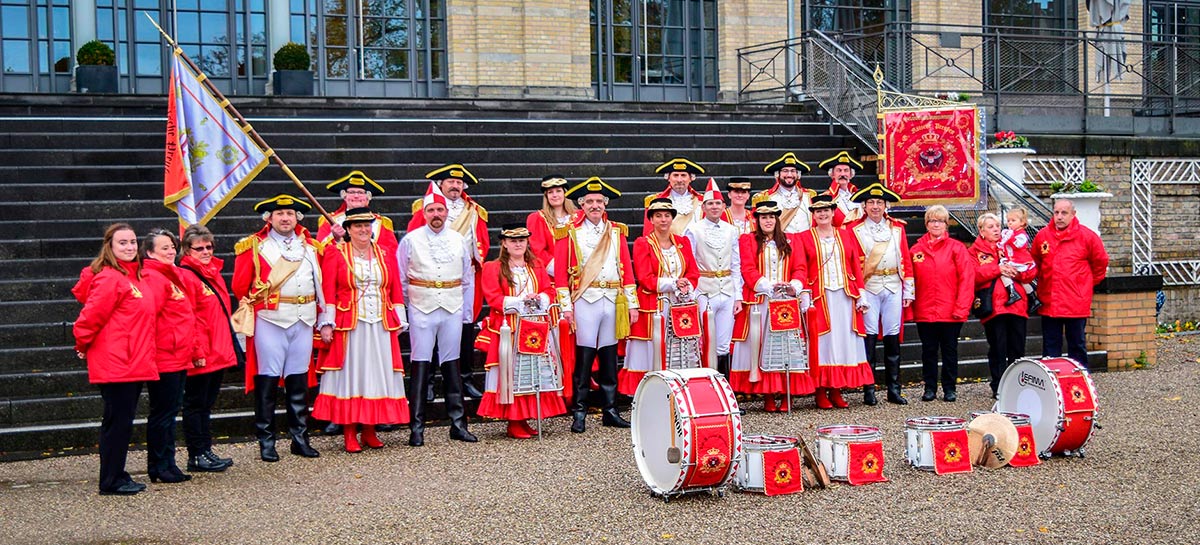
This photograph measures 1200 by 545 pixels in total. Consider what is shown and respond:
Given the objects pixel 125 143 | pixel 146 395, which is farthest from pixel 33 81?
pixel 146 395

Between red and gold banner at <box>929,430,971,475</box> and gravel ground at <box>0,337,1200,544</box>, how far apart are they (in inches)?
3.7

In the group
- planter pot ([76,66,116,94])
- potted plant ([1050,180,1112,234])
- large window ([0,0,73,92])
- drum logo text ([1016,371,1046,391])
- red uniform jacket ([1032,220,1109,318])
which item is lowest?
drum logo text ([1016,371,1046,391])

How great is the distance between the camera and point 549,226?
12102mm

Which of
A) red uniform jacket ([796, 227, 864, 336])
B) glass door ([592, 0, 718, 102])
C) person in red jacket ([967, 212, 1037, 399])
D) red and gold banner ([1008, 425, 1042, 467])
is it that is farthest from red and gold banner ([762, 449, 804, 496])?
glass door ([592, 0, 718, 102])

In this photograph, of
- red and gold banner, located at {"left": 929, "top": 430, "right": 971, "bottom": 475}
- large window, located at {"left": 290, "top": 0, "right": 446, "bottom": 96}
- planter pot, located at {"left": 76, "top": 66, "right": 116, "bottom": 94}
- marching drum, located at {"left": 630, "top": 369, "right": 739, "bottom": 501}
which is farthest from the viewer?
large window, located at {"left": 290, "top": 0, "right": 446, "bottom": 96}

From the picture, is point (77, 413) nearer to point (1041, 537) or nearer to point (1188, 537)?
point (1041, 537)

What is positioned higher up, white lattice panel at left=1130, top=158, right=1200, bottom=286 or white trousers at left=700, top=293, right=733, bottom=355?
white lattice panel at left=1130, top=158, right=1200, bottom=286

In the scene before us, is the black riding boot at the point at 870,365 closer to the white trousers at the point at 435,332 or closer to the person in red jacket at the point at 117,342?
the white trousers at the point at 435,332

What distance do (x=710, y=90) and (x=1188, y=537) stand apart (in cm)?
1741

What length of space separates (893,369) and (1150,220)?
887 centimetres

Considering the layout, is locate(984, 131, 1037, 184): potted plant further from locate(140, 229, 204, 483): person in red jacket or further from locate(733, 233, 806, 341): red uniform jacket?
locate(140, 229, 204, 483): person in red jacket

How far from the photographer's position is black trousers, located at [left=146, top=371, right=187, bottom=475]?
9.25 meters

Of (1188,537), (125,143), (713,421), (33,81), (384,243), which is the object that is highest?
(33,81)

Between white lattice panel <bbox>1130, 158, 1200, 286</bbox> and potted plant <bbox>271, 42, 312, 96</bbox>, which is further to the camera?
potted plant <bbox>271, 42, 312, 96</bbox>
